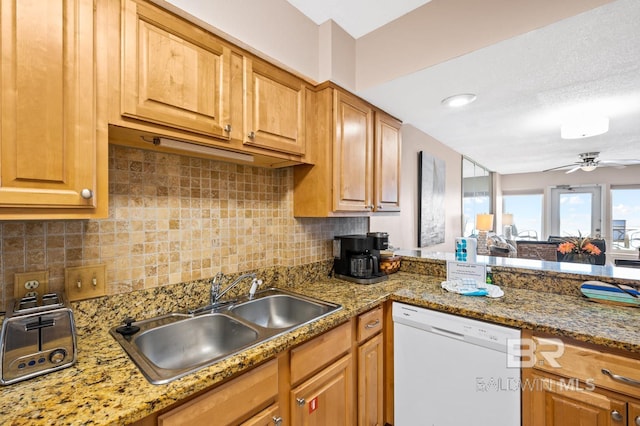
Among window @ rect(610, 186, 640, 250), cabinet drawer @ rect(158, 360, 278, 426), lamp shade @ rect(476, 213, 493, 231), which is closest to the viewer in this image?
cabinet drawer @ rect(158, 360, 278, 426)

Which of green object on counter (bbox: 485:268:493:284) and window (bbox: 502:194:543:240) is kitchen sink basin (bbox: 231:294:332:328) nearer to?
green object on counter (bbox: 485:268:493:284)

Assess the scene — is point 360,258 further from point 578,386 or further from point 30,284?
point 30,284

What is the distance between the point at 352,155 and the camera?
186 centimetres

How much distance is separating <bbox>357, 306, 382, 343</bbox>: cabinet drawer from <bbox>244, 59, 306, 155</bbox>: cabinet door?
990 millimetres

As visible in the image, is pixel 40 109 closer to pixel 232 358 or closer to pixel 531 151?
pixel 232 358

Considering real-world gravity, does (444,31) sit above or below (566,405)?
above

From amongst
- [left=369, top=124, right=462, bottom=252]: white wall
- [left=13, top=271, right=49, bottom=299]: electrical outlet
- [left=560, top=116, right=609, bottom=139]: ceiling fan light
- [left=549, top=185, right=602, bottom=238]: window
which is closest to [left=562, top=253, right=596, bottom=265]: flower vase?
[left=560, top=116, right=609, bottom=139]: ceiling fan light

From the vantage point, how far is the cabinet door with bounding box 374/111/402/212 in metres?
2.08

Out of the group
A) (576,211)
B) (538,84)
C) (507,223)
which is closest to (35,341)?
(538,84)

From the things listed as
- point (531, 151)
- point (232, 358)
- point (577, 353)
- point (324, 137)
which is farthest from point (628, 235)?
point (232, 358)

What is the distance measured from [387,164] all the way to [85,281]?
191 cm

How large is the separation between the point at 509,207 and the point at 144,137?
8.42 meters

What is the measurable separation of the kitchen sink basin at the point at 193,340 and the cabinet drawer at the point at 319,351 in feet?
0.67

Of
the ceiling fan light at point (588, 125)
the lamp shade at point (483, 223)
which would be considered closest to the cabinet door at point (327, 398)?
the ceiling fan light at point (588, 125)
